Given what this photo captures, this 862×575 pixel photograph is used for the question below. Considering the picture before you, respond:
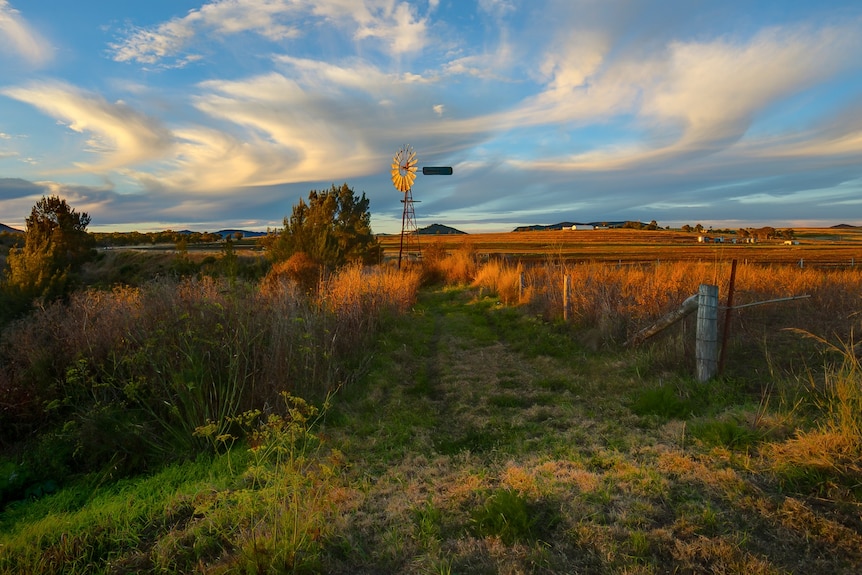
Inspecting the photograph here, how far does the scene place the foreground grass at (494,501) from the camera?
253 cm

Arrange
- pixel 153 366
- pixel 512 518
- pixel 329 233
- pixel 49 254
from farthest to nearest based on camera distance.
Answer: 1. pixel 49 254
2. pixel 329 233
3. pixel 153 366
4. pixel 512 518

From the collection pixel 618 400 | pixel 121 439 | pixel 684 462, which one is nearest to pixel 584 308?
pixel 618 400

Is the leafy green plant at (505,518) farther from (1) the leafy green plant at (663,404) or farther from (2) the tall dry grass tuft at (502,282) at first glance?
(2) the tall dry grass tuft at (502,282)

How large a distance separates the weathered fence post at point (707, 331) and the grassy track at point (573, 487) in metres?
0.30

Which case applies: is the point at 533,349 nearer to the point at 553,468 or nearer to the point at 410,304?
the point at 553,468

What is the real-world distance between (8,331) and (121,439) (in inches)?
151

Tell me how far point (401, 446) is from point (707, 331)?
3769mm

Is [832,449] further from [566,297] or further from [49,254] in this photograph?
[49,254]

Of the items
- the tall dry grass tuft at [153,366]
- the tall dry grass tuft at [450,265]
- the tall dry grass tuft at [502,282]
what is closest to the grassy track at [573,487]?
the tall dry grass tuft at [153,366]

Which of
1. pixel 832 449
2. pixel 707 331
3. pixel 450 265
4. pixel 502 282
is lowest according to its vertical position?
pixel 832 449

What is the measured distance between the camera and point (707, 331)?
5258 mm

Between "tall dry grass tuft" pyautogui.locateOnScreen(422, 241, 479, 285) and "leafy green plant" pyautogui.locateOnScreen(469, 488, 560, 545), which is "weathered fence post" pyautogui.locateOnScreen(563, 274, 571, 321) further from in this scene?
"tall dry grass tuft" pyautogui.locateOnScreen(422, 241, 479, 285)

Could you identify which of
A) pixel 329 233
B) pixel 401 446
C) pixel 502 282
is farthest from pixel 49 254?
pixel 401 446

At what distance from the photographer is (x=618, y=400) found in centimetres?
537
